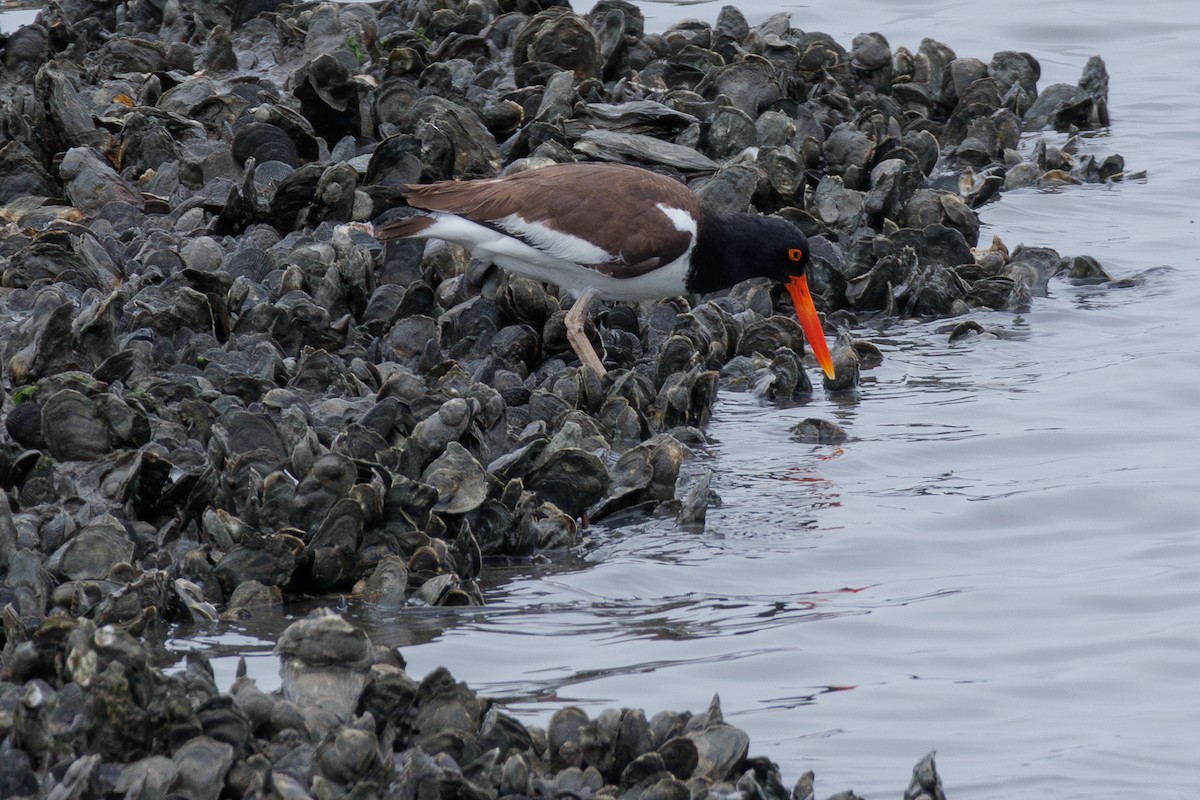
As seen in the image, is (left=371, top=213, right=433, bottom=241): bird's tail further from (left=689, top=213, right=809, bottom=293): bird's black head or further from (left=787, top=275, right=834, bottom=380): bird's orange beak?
(left=787, top=275, right=834, bottom=380): bird's orange beak

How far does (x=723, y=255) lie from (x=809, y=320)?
651mm

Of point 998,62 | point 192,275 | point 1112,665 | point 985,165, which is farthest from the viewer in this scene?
point 998,62

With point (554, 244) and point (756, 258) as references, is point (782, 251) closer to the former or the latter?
point (756, 258)

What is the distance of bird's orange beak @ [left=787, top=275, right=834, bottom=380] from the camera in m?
8.52

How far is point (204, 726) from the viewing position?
395 cm

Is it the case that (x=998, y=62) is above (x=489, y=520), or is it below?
above

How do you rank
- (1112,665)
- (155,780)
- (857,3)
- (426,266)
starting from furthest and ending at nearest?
(857,3), (426,266), (1112,665), (155,780)

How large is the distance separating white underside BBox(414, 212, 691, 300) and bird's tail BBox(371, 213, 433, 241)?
0.04 meters

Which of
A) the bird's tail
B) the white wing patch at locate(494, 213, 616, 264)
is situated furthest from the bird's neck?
the bird's tail

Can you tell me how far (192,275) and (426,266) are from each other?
1561 millimetres

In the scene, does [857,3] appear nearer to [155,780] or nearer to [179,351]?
[179,351]

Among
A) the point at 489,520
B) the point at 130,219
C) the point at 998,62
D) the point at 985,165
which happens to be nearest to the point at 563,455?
the point at 489,520

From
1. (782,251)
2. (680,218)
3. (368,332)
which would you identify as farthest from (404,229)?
(782,251)

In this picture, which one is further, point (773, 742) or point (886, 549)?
point (886, 549)
